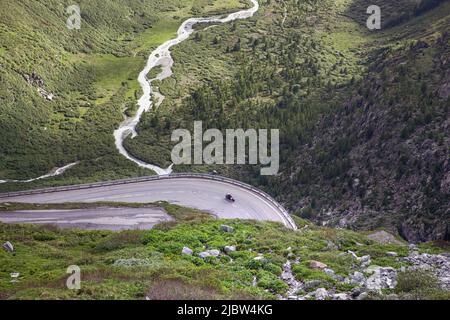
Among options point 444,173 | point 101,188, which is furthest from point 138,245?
point 444,173

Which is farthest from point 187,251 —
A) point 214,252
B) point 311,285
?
point 311,285

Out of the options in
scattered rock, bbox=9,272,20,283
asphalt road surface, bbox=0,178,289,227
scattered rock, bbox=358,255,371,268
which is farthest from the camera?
asphalt road surface, bbox=0,178,289,227

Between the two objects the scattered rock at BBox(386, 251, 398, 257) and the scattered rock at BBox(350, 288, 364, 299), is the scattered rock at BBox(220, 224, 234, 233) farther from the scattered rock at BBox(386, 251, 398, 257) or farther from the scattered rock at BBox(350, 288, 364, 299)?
the scattered rock at BBox(350, 288, 364, 299)

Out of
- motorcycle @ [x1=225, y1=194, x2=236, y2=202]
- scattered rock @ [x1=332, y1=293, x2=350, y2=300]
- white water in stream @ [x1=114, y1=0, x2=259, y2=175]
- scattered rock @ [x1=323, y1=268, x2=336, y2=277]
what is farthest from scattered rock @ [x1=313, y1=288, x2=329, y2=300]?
white water in stream @ [x1=114, y1=0, x2=259, y2=175]

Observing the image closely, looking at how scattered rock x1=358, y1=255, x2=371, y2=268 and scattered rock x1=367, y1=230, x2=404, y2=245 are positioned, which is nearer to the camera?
scattered rock x1=358, y1=255, x2=371, y2=268

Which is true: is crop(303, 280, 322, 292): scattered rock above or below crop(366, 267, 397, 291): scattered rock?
below

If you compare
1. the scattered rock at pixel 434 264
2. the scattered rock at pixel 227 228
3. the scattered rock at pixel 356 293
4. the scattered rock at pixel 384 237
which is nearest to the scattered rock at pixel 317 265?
the scattered rock at pixel 434 264

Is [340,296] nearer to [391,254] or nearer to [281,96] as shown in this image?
[391,254]

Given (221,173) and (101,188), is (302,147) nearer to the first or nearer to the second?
(221,173)

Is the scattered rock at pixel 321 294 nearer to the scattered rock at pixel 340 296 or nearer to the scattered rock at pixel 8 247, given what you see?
the scattered rock at pixel 340 296
